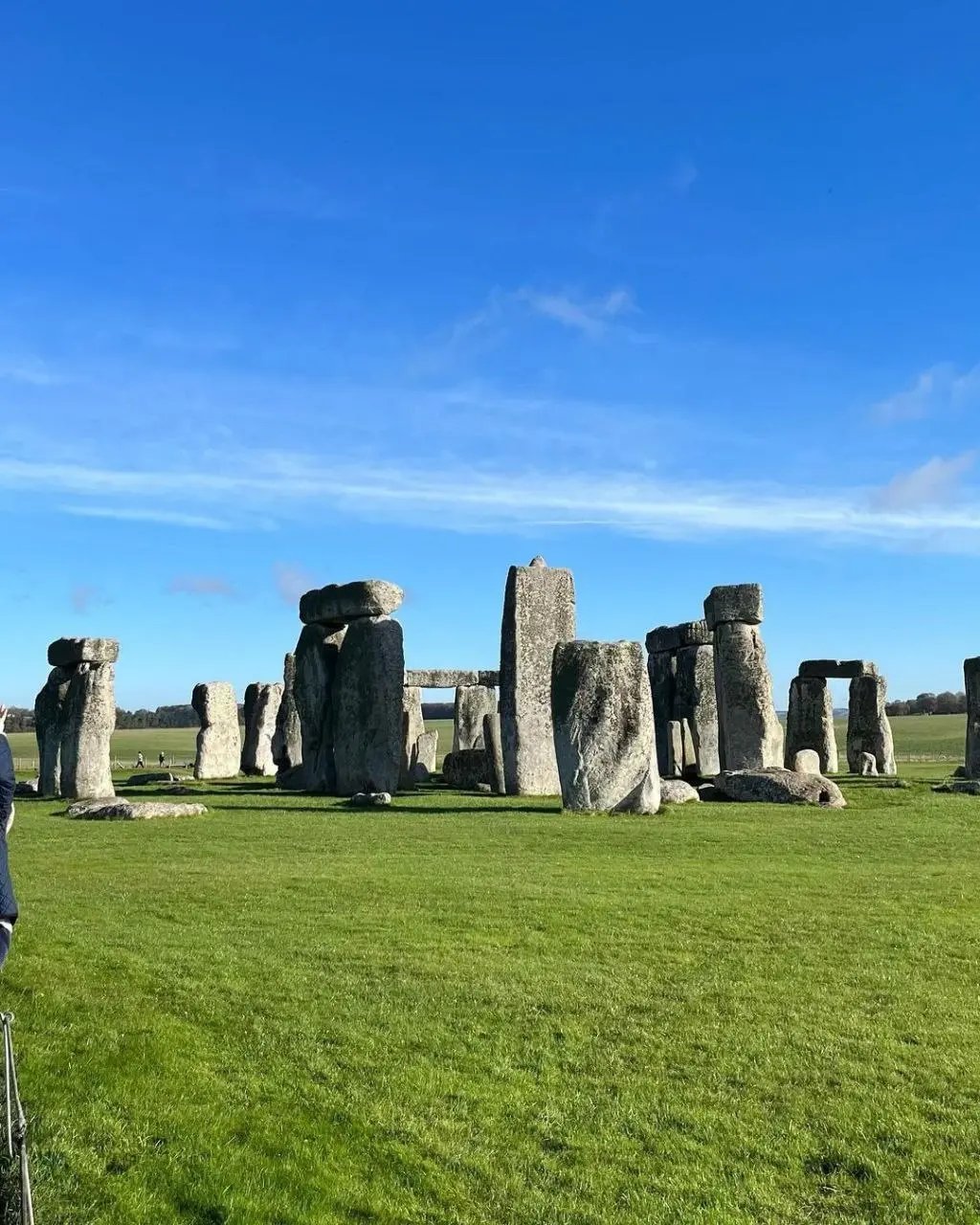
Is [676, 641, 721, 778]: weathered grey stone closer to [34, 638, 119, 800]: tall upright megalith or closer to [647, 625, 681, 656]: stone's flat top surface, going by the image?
[647, 625, 681, 656]: stone's flat top surface

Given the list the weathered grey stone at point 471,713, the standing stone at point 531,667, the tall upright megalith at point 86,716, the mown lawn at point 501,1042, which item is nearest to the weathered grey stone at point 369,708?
the standing stone at point 531,667

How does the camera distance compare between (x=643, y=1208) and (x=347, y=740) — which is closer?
(x=643, y=1208)

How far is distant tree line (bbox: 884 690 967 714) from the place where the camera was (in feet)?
204

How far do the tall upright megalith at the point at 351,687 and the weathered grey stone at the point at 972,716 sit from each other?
37.5 ft

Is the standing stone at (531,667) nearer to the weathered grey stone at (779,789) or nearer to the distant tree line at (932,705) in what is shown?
the weathered grey stone at (779,789)

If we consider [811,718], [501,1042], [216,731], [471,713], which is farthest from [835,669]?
[501,1042]

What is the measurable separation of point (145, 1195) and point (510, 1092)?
1.59 meters

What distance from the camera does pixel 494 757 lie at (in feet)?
72.2

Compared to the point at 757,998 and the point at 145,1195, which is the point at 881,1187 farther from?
the point at 145,1195

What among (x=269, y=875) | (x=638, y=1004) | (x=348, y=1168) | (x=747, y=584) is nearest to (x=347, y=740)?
(x=747, y=584)

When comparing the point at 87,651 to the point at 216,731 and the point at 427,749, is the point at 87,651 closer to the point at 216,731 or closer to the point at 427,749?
the point at 216,731

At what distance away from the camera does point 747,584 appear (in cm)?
2230

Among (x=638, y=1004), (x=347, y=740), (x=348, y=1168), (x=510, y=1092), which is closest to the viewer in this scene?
(x=348, y=1168)

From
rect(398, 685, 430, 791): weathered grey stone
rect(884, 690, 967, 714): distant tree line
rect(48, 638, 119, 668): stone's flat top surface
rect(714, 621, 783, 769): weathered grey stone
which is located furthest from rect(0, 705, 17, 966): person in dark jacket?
rect(884, 690, 967, 714): distant tree line
